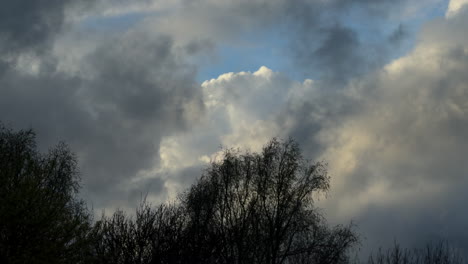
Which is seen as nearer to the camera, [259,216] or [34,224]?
[34,224]

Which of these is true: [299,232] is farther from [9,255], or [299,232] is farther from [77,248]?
[9,255]

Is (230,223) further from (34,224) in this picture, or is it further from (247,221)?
(34,224)

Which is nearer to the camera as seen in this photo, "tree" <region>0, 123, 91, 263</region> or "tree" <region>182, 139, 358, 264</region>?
"tree" <region>0, 123, 91, 263</region>

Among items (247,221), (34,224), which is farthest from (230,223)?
(34,224)

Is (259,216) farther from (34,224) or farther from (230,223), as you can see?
(34,224)

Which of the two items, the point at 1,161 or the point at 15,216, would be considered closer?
the point at 15,216

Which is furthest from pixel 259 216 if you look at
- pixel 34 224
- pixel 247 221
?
pixel 34 224

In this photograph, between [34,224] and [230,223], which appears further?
[230,223]

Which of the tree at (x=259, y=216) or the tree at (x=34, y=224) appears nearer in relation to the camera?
the tree at (x=34, y=224)

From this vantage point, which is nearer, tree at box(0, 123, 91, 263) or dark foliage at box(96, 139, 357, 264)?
tree at box(0, 123, 91, 263)

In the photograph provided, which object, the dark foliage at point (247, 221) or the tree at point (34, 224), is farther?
the dark foliage at point (247, 221)

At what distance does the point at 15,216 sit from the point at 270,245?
2778cm

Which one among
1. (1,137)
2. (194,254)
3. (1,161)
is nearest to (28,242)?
(1,161)

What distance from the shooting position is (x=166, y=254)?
146 ft
